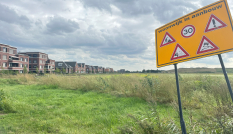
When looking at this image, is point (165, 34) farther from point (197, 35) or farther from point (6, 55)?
point (6, 55)

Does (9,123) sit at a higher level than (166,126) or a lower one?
lower

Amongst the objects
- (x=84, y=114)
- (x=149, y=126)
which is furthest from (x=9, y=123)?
(x=149, y=126)

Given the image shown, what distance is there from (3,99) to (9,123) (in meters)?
2.22

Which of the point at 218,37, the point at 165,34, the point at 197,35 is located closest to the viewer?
the point at 218,37

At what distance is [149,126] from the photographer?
8.11 ft

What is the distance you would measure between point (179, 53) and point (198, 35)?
0.35 m

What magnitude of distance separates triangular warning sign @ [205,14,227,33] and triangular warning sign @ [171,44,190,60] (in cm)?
39

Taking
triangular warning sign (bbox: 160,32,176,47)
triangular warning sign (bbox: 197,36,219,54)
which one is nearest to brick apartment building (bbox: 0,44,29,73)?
triangular warning sign (bbox: 160,32,176,47)

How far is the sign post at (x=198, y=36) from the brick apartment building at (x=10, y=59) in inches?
1948

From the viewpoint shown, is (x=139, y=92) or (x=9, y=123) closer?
(x=9, y=123)

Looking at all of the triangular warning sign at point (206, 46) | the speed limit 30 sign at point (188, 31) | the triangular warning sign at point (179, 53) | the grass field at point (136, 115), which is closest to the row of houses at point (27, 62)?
the grass field at point (136, 115)

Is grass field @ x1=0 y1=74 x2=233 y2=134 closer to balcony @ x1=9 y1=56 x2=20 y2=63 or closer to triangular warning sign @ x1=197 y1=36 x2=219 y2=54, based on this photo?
triangular warning sign @ x1=197 y1=36 x2=219 y2=54

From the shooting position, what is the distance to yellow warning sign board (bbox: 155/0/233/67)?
168 cm

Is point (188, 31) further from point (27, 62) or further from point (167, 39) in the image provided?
point (27, 62)
